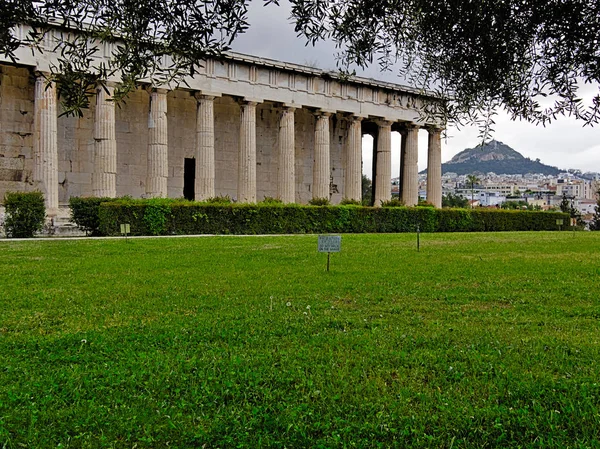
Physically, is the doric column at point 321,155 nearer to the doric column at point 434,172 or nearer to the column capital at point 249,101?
the column capital at point 249,101

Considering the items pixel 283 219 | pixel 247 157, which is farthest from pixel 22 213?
pixel 247 157

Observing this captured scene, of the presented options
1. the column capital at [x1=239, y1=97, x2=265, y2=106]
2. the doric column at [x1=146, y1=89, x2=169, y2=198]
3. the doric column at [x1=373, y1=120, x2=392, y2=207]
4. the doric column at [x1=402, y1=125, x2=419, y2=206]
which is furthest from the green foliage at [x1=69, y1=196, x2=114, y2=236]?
the doric column at [x1=402, y1=125, x2=419, y2=206]

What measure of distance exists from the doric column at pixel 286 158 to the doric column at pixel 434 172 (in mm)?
12075

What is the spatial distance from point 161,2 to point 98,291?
6.60 m

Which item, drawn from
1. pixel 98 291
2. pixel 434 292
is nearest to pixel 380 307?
pixel 434 292

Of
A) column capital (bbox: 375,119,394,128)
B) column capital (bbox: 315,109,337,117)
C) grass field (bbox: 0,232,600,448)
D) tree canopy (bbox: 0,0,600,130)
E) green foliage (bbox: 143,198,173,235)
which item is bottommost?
grass field (bbox: 0,232,600,448)

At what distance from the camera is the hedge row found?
23109mm

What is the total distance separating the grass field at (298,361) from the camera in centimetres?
375

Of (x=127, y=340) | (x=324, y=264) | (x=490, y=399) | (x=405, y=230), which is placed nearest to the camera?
(x=490, y=399)

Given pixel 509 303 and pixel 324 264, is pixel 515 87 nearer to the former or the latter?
pixel 509 303

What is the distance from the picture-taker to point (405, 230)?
32.0 meters

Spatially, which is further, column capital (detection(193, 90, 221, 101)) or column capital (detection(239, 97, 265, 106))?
column capital (detection(239, 97, 265, 106))

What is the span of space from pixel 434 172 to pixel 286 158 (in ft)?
42.8

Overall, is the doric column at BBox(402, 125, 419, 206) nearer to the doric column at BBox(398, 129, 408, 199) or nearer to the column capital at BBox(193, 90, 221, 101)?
the doric column at BBox(398, 129, 408, 199)
